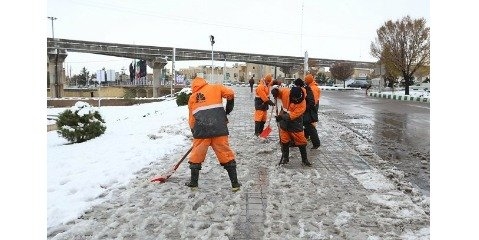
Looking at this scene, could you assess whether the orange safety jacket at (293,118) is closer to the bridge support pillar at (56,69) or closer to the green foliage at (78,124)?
the green foliage at (78,124)

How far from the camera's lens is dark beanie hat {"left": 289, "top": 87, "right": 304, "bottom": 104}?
6.93 meters

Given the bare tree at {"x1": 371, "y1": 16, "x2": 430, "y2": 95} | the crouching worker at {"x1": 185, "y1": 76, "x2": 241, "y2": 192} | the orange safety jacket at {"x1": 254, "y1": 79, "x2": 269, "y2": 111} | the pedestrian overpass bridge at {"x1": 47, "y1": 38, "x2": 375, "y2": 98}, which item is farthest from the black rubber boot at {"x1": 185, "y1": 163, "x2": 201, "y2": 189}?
the pedestrian overpass bridge at {"x1": 47, "y1": 38, "x2": 375, "y2": 98}

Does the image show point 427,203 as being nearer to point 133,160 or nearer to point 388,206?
point 388,206

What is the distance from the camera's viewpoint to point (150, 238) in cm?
389

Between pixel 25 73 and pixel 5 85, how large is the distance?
144mm

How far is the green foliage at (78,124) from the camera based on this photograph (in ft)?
32.9

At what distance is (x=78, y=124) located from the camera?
10172 millimetres

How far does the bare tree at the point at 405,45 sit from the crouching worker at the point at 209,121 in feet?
108

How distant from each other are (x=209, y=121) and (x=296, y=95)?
2.14 m

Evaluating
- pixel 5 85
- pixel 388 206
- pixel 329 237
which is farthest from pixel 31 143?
pixel 388 206

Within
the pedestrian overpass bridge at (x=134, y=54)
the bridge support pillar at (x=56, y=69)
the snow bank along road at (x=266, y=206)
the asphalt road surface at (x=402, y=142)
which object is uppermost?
the pedestrian overpass bridge at (x=134, y=54)

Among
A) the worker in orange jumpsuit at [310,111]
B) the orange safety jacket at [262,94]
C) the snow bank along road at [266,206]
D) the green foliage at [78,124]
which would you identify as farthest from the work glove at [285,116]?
the green foliage at [78,124]

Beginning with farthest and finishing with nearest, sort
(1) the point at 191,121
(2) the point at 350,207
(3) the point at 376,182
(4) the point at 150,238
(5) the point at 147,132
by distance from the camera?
1. (5) the point at 147,132
2. (3) the point at 376,182
3. (1) the point at 191,121
4. (2) the point at 350,207
5. (4) the point at 150,238

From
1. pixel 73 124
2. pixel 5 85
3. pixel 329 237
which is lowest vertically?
pixel 329 237
